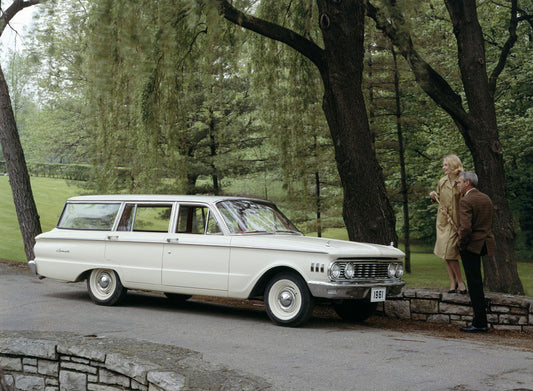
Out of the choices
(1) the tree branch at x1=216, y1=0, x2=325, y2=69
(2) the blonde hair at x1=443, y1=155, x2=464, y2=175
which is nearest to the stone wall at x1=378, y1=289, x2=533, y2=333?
(2) the blonde hair at x1=443, y1=155, x2=464, y2=175

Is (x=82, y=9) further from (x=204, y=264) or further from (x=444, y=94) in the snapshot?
(x=444, y=94)

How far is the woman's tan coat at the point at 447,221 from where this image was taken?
877 centimetres

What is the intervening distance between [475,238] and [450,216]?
0.70 m

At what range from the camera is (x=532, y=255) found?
1176 inches

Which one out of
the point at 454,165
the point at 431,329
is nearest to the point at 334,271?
the point at 431,329

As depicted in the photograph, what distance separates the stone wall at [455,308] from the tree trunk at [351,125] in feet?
4.54

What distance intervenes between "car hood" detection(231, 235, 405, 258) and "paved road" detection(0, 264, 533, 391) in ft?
3.48

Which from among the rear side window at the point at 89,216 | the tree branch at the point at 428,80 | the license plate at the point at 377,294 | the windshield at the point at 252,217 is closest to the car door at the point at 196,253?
the windshield at the point at 252,217

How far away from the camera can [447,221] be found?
8867 mm

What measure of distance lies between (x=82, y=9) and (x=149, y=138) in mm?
2803

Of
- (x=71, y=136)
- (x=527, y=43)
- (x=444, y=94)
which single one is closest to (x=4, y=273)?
(x=444, y=94)

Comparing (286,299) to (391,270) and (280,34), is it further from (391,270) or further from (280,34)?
(280,34)

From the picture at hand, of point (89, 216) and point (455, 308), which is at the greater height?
point (89, 216)

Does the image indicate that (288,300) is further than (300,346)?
Yes
